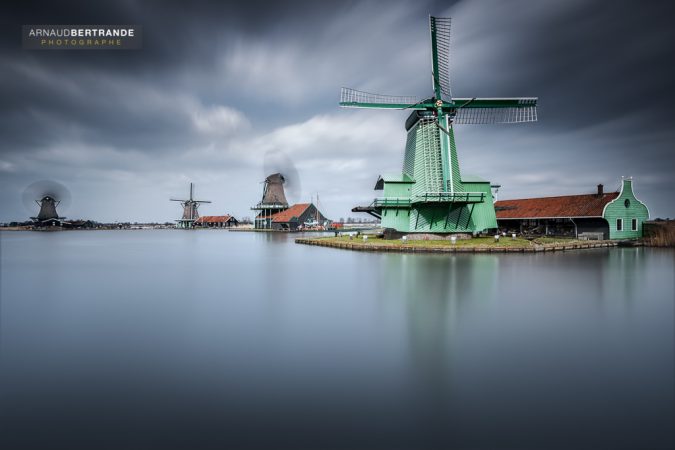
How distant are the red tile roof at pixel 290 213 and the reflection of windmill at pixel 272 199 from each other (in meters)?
1.53

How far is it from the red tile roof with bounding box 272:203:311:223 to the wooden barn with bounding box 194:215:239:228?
2740 cm

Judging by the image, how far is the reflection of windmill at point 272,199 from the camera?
63.3 metres

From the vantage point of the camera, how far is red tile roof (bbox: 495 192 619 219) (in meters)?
23.9

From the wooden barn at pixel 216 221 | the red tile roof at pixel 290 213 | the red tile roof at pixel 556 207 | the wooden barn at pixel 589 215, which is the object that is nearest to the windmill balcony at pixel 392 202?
the red tile roof at pixel 556 207

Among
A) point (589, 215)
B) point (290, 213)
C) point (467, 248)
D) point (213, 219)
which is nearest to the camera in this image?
point (467, 248)

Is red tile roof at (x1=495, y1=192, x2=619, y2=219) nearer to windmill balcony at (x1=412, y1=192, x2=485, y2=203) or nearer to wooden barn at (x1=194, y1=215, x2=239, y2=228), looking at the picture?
windmill balcony at (x1=412, y1=192, x2=485, y2=203)

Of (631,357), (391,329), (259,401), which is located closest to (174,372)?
(259,401)

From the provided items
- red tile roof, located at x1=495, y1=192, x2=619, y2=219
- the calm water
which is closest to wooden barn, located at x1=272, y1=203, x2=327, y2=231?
red tile roof, located at x1=495, y1=192, x2=619, y2=219

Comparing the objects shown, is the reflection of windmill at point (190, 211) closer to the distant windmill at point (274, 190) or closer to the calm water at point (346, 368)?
the distant windmill at point (274, 190)

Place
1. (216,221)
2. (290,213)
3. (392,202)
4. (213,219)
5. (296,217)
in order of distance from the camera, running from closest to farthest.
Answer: (392,202), (296,217), (290,213), (216,221), (213,219)

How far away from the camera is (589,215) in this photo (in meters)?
23.9

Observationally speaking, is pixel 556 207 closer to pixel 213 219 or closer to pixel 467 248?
pixel 467 248

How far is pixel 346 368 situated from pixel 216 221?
8870cm

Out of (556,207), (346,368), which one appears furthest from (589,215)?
(346,368)
